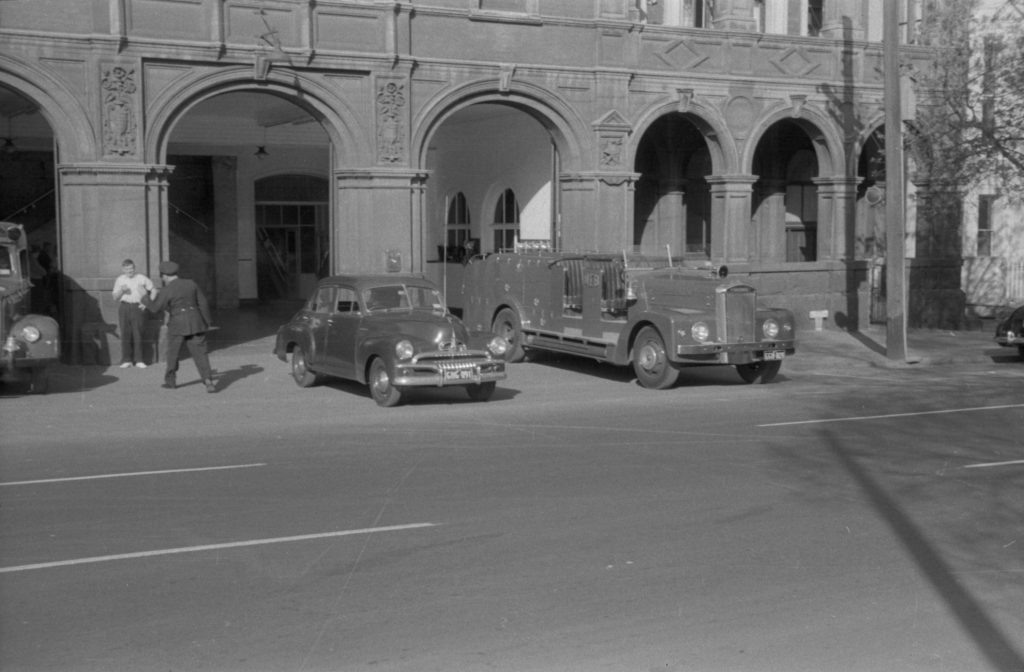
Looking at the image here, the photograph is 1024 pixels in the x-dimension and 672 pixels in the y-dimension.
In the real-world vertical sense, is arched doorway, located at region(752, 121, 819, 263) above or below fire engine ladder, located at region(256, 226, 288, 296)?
above

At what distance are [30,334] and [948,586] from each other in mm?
11418

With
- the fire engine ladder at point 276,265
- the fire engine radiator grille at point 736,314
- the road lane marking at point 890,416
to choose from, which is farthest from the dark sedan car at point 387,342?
the fire engine ladder at point 276,265

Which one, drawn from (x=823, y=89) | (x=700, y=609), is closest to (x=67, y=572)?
(x=700, y=609)

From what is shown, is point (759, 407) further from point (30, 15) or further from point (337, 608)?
point (30, 15)

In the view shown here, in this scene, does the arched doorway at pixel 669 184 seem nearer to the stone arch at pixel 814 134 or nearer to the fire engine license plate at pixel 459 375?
the stone arch at pixel 814 134

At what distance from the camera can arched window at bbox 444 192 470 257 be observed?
29188 millimetres

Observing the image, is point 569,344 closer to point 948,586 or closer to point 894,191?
point 894,191

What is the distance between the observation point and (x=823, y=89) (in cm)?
2502

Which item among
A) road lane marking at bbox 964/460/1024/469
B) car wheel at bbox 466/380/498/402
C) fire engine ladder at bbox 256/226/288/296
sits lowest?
road lane marking at bbox 964/460/1024/469

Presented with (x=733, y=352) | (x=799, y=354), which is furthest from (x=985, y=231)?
(x=733, y=352)

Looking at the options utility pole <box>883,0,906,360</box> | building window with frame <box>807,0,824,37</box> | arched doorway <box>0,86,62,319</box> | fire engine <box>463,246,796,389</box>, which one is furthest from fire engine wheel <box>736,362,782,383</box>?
arched doorway <box>0,86,62,319</box>

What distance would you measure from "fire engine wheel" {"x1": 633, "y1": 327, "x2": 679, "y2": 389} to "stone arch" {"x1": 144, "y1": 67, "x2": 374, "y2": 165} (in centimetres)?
633

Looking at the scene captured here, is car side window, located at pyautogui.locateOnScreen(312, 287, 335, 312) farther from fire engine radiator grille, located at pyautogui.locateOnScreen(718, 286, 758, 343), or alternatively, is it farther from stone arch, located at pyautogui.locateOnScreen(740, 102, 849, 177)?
stone arch, located at pyautogui.locateOnScreen(740, 102, 849, 177)

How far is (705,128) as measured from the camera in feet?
79.2
